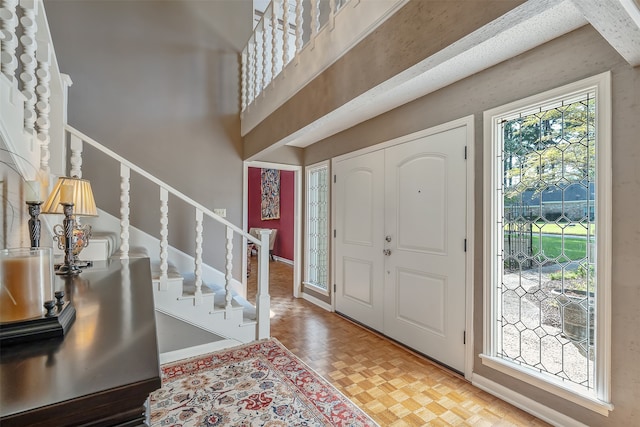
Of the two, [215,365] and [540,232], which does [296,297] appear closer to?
[215,365]

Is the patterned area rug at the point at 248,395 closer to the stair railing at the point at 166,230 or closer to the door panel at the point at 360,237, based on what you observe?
the stair railing at the point at 166,230

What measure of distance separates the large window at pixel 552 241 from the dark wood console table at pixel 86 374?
2058 mm

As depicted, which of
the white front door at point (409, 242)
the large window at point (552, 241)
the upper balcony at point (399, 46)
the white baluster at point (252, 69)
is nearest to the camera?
the upper balcony at point (399, 46)

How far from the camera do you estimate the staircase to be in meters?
1.26

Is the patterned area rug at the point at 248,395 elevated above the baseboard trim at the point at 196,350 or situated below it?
below

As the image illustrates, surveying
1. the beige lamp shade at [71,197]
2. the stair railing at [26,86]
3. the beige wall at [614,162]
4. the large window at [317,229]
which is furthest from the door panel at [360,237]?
the stair railing at [26,86]

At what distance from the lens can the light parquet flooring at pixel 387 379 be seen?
1.76 meters

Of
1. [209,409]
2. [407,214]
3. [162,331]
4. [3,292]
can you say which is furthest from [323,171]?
[3,292]

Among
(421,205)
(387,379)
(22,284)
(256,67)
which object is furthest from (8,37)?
(387,379)

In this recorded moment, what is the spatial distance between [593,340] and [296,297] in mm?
3196

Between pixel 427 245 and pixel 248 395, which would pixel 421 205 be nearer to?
pixel 427 245

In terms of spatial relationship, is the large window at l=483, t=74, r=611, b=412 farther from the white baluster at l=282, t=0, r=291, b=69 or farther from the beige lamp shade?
the beige lamp shade

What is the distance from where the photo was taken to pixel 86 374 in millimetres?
480

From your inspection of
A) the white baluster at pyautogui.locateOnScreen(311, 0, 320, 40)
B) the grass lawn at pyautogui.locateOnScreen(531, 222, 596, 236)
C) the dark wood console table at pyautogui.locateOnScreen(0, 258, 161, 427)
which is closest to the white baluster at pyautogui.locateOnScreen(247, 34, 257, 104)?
the white baluster at pyautogui.locateOnScreen(311, 0, 320, 40)
